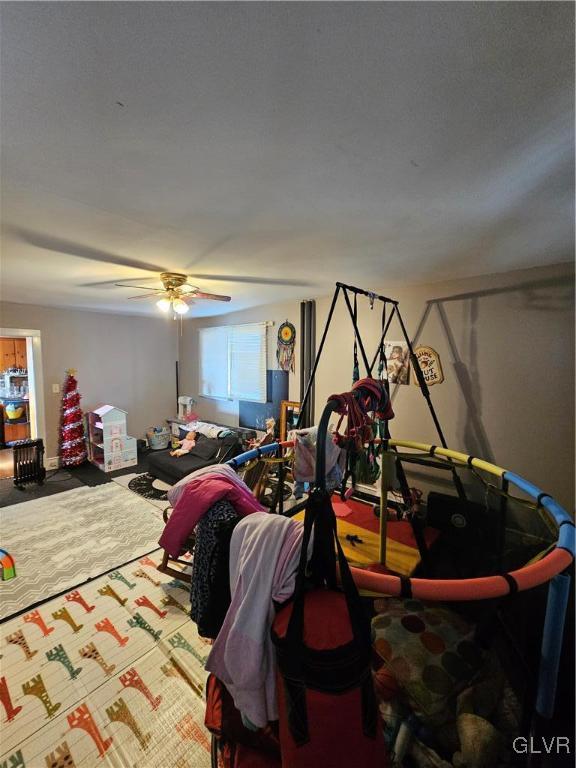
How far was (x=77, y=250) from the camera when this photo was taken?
221cm

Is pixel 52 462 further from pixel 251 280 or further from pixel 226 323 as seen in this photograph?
pixel 251 280

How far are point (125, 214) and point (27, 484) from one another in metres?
4.60

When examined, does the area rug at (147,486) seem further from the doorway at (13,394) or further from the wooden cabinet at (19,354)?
the wooden cabinet at (19,354)

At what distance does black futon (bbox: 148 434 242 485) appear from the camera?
4.29m

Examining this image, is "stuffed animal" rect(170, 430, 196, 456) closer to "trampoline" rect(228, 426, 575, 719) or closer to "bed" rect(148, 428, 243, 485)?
"bed" rect(148, 428, 243, 485)

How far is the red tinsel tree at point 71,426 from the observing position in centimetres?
499

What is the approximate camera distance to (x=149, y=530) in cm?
331

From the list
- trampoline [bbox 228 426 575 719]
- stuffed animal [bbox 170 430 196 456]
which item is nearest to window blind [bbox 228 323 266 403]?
stuffed animal [bbox 170 430 196 456]

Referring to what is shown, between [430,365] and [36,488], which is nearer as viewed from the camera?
[430,365]

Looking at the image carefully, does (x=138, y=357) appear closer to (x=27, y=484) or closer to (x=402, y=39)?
(x=27, y=484)

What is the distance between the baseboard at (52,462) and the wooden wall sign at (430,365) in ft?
19.0

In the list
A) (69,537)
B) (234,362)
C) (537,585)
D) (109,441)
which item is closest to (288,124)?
(537,585)

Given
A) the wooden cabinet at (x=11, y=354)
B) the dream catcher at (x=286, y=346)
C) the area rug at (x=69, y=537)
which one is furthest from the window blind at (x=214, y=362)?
the wooden cabinet at (x=11, y=354)

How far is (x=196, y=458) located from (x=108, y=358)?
2.74 meters
